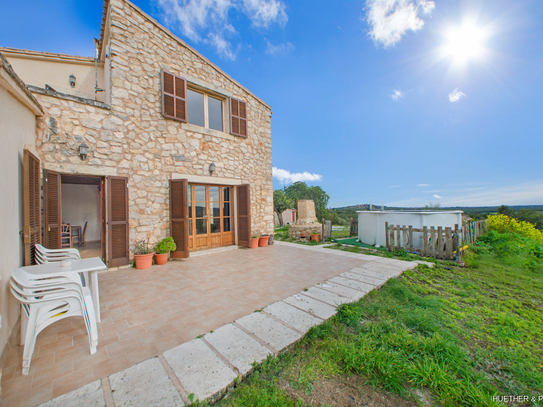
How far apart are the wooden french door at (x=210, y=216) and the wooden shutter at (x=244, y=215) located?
0.85ft

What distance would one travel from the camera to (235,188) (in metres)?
6.88

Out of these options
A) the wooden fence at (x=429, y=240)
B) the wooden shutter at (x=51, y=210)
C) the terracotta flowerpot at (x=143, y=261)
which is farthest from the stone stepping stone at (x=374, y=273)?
the wooden shutter at (x=51, y=210)

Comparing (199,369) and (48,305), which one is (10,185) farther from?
(199,369)

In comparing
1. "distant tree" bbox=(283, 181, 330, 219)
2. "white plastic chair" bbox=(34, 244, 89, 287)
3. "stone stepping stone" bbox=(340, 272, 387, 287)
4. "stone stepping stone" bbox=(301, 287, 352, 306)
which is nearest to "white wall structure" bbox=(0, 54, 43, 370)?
"white plastic chair" bbox=(34, 244, 89, 287)

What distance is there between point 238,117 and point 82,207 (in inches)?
272

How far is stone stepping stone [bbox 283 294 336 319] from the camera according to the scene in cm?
252

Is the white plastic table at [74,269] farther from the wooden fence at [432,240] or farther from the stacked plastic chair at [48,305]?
the wooden fence at [432,240]

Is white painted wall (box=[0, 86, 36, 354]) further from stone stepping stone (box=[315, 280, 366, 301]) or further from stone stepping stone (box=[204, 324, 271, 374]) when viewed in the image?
stone stepping stone (box=[315, 280, 366, 301])

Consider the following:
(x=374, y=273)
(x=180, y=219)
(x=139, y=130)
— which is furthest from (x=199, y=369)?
(x=139, y=130)

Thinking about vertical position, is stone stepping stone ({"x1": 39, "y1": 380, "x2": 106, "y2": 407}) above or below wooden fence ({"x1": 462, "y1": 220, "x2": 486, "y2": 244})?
below

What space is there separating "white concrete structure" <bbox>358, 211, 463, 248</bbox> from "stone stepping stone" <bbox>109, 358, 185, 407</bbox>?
6.33m

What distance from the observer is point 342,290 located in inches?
127

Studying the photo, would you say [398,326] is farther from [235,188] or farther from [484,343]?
[235,188]

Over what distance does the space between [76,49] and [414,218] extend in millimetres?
11158
